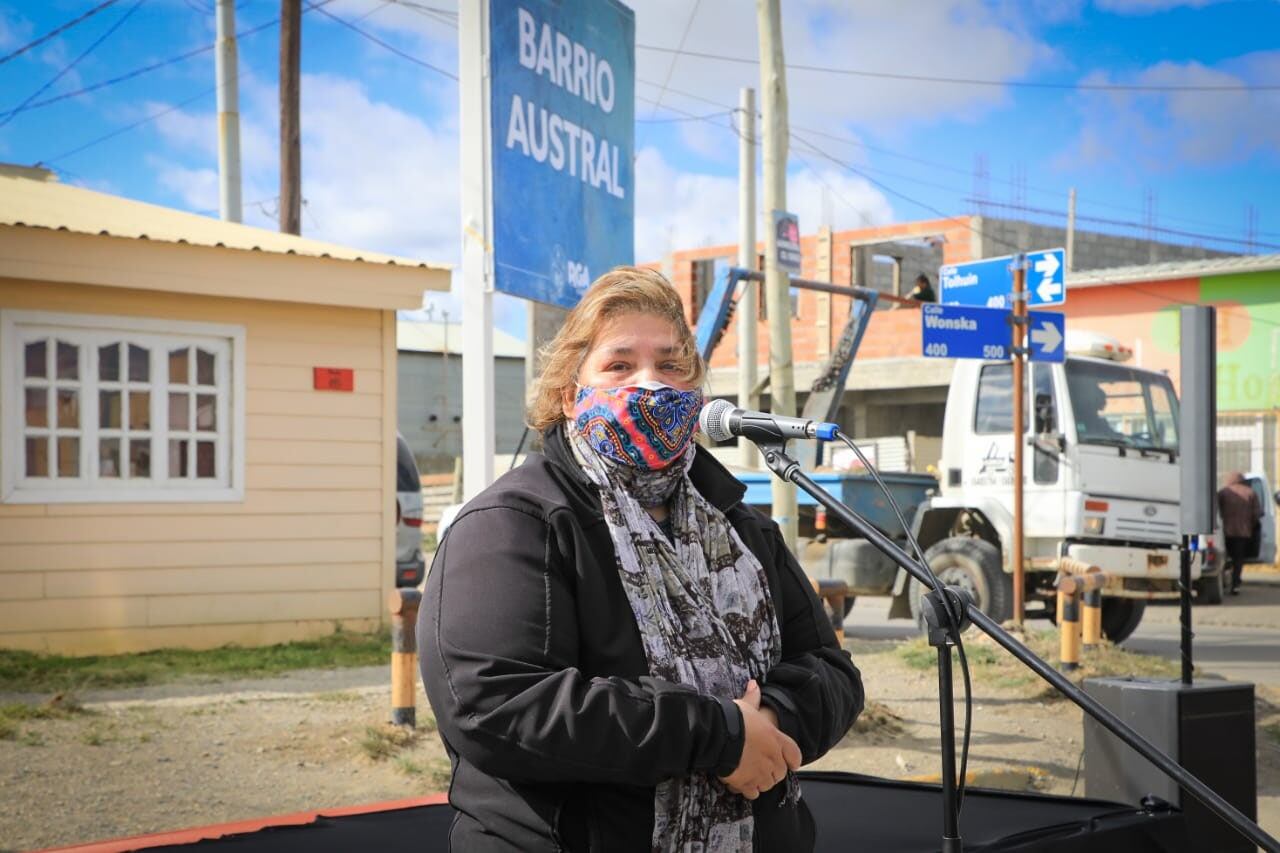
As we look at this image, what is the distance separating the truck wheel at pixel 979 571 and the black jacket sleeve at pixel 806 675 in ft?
28.6

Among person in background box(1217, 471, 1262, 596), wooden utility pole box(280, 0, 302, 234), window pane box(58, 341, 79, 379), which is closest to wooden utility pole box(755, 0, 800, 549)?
window pane box(58, 341, 79, 379)

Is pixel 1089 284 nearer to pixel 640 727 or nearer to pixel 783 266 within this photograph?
pixel 783 266

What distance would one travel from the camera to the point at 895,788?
13.9ft

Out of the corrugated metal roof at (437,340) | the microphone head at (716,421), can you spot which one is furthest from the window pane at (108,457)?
the corrugated metal roof at (437,340)

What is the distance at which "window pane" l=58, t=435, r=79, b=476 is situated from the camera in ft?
30.7

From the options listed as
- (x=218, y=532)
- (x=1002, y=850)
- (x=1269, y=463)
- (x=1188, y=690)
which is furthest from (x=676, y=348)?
(x=1269, y=463)

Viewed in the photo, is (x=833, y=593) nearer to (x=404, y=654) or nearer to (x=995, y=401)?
(x=404, y=654)

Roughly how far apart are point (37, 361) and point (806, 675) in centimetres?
832

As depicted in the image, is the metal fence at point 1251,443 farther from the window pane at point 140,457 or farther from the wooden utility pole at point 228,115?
the window pane at point 140,457

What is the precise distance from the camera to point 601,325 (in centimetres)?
246

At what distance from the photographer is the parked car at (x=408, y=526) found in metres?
12.0

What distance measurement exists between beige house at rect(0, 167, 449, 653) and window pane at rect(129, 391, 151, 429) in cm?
1

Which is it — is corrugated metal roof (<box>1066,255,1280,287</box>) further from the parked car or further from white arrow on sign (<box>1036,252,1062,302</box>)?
the parked car

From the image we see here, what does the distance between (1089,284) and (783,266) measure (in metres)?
19.3
